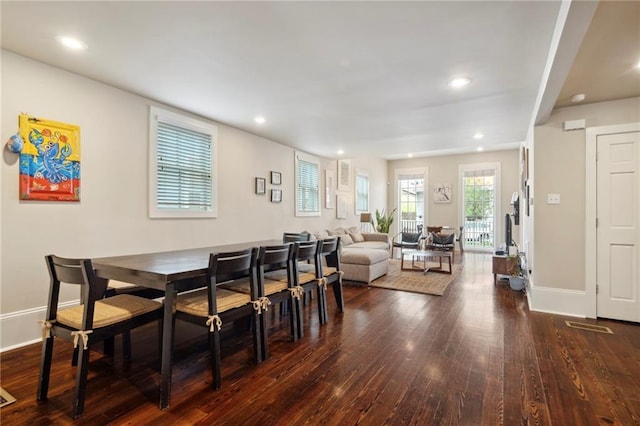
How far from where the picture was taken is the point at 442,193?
9.52 metres

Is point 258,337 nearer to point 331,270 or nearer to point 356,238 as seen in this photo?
point 331,270

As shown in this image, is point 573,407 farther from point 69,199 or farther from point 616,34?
point 69,199

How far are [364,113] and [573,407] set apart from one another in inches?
135

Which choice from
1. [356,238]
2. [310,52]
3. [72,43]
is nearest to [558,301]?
[310,52]

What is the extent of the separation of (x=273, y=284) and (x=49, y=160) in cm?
233

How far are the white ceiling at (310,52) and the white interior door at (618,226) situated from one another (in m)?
0.97

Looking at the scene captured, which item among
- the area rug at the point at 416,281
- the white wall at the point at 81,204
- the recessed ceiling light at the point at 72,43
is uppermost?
the recessed ceiling light at the point at 72,43

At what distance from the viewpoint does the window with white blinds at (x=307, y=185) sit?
618 centimetres

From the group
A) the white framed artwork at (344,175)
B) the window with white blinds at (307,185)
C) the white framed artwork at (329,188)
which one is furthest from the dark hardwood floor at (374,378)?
the white framed artwork at (344,175)

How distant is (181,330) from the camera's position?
9.85 ft

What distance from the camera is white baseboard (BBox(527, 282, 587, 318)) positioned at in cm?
339

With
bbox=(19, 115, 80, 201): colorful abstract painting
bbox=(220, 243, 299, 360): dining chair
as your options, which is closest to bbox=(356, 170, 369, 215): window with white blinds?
bbox=(220, 243, 299, 360): dining chair

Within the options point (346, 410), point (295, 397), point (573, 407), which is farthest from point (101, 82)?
point (573, 407)

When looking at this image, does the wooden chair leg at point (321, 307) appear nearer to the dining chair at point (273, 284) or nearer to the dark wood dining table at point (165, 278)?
the dining chair at point (273, 284)
